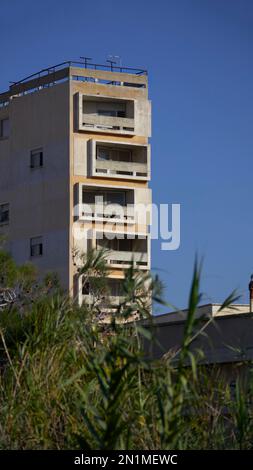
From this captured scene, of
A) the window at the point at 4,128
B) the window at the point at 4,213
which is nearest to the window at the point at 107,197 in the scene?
the window at the point at 4,213

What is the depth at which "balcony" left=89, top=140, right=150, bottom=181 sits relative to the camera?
57094 mm

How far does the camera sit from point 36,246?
57625 mm

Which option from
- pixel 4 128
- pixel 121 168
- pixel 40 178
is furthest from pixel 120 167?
pixel 4 128

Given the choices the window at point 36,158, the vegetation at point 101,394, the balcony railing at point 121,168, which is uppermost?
the window at point 36,158

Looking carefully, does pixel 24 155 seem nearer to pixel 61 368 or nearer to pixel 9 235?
pixel 9 235

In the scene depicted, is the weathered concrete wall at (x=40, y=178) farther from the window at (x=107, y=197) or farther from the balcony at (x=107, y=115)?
the window at (x=107, y=197)

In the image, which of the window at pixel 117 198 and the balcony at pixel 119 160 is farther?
the window at pixel 117 198

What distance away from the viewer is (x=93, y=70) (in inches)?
2267

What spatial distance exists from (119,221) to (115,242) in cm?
120

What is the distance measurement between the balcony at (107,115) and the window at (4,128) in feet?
15.5

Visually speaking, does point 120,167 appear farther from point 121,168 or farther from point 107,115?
point 107,115

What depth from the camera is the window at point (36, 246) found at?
57.3m

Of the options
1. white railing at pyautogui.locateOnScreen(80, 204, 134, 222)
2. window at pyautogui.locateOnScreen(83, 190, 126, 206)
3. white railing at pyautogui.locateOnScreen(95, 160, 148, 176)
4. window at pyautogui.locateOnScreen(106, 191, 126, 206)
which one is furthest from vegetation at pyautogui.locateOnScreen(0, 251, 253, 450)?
window at pyautogui.locateOnScreen(106, 191, 126, 206)

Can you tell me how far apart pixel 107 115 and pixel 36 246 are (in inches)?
257
